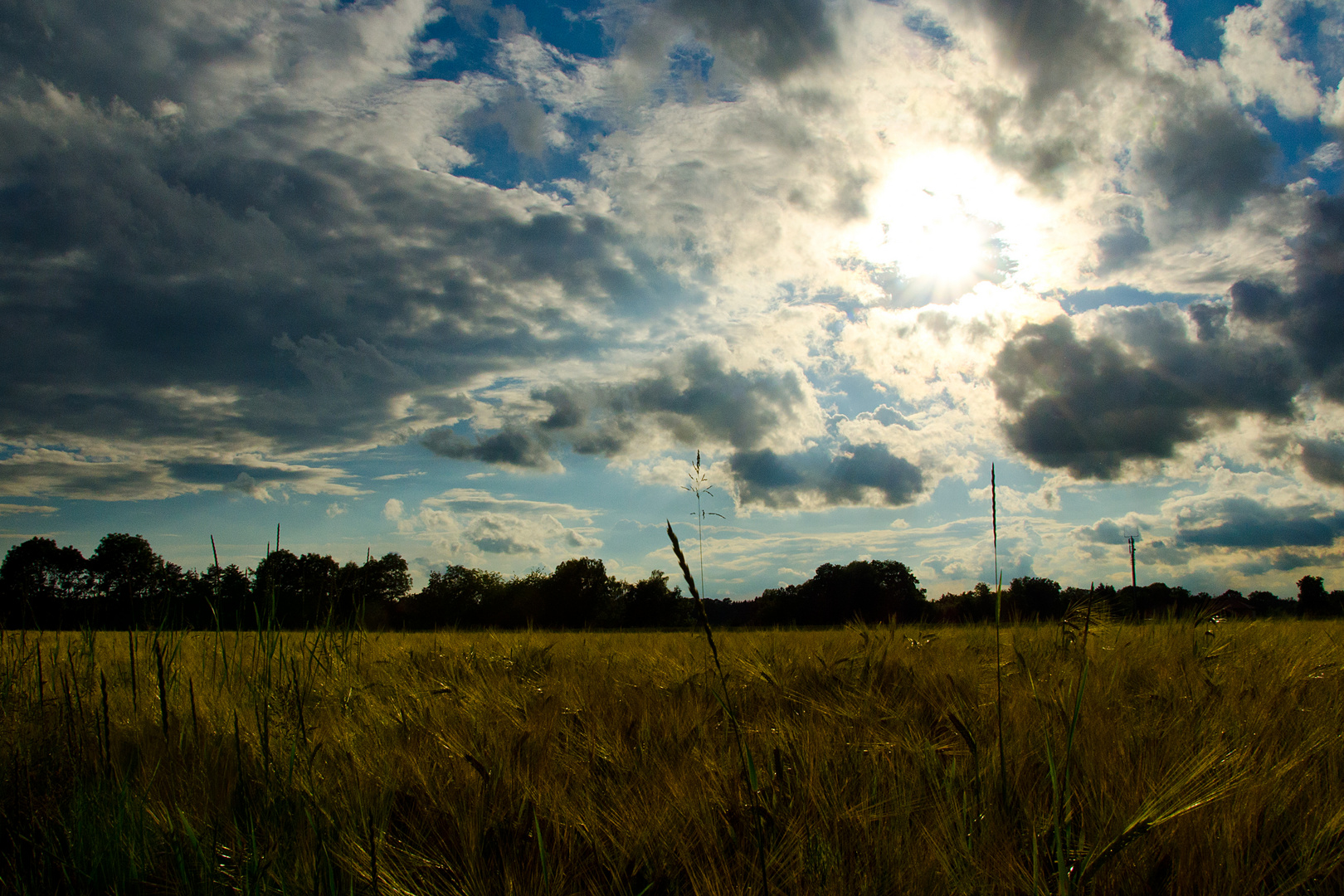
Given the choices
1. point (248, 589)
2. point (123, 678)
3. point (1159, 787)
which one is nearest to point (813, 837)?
point (1159, 787)

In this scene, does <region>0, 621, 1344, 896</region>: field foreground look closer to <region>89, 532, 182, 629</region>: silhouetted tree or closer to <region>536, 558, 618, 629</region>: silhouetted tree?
<region>89, 532, 182, 629</region>: silhouetted tree

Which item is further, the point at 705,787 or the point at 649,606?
the point at 649,606

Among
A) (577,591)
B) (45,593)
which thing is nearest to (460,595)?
(577,591)

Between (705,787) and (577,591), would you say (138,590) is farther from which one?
(577,591)

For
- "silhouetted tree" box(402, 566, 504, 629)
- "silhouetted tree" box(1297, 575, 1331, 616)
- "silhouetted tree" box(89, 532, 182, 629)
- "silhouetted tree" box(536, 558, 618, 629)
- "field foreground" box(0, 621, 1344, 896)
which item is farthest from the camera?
"silhouetted tree" box(536, 558, 618, 629)

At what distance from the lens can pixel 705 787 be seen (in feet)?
5.44

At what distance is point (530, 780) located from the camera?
6.17 feet

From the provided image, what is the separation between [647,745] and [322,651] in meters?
2.27

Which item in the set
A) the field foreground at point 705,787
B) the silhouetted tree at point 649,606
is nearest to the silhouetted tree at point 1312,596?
the field foreground at point 705,787

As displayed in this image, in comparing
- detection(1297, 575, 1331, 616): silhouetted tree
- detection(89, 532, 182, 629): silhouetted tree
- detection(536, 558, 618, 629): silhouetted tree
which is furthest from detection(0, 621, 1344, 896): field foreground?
detection(536, 558, 618, 629): silhouetted tree

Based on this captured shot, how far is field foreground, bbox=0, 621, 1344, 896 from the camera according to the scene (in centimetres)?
133

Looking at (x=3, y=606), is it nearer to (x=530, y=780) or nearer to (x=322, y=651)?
(x=322, y=651)

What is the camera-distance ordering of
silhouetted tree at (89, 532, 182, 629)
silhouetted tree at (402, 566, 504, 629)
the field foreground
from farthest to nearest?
silhouetted tree at (402, 566, 504, 629)
silhouetted tree at (89, 532, 182, 629)
the field foreground

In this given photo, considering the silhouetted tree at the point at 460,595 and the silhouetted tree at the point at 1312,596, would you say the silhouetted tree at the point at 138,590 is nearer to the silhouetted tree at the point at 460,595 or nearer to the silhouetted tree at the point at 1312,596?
the silhouetted tree at the point at 1312,596
